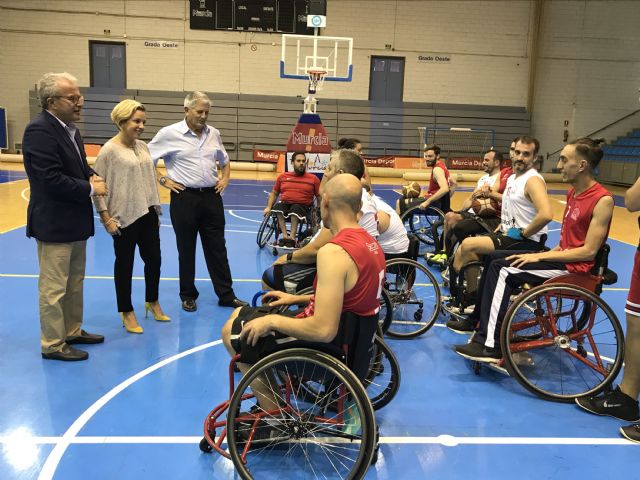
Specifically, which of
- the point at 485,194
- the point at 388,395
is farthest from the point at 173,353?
the point at 485,194

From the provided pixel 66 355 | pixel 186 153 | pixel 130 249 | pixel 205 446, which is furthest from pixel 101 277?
pixel 205 446

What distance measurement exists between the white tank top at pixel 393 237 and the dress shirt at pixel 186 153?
1280 millimetres

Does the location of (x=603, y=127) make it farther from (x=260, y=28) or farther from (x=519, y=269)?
(x=519, y=269)

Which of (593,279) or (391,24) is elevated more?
(391,24)

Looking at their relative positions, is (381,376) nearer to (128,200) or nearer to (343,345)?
(343,345)

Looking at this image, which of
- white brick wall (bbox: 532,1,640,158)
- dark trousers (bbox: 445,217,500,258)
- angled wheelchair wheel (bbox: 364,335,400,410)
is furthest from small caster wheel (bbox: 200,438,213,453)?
white brick wall (bbox: 532,1,640,158)

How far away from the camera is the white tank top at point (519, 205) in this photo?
12.3ft

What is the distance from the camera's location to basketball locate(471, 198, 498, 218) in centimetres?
503

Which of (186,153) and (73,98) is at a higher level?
(73,98)

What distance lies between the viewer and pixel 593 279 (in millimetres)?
3096

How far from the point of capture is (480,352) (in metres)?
3.16

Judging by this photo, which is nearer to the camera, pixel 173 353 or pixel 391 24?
pixel 173 353

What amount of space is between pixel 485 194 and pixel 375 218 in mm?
1930

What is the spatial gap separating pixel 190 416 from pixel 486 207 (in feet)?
11.4
